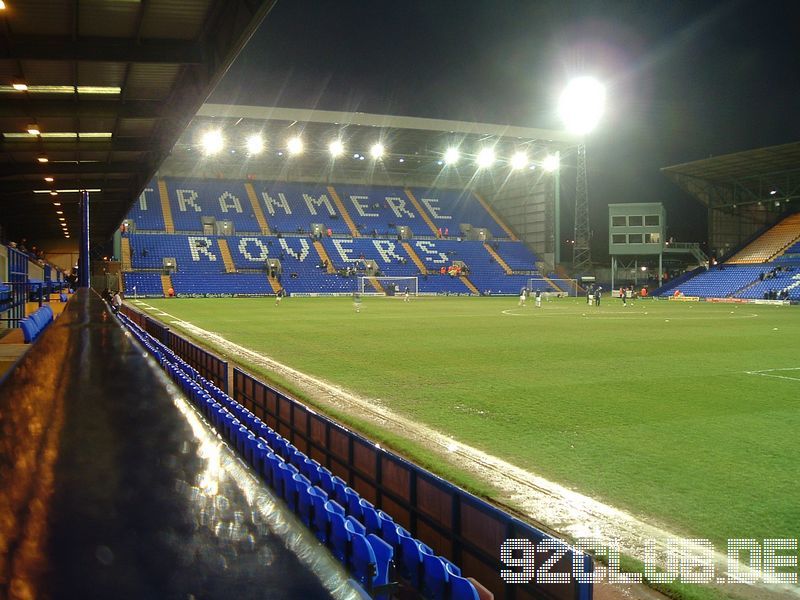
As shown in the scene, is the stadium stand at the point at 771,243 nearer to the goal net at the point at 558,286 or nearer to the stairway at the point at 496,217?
the goal net at the point at 558,286

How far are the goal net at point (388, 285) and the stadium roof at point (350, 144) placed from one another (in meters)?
12.5

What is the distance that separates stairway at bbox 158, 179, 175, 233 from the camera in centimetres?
5928

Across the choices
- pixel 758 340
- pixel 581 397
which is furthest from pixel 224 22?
pixel 758 340

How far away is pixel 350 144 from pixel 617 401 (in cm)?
5105

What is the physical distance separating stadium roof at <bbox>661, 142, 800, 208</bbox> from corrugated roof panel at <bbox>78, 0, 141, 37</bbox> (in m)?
51.2

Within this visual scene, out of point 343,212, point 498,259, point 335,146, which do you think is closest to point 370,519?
point 335,146

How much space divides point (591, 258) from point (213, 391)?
2277 inches

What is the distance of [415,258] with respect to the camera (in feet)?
207

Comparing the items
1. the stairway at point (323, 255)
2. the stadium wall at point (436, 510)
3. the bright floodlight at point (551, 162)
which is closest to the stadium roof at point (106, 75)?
the stadium wall at point (436, 510)

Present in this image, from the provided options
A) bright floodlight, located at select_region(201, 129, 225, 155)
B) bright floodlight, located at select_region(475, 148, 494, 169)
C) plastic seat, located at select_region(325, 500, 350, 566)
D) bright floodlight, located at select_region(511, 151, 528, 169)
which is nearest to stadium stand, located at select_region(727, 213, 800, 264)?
bright floodlight, located at select_region(511, 151, 528, 169)

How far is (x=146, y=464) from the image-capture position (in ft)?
5.96

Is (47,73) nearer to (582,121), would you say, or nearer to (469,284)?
(582,121)

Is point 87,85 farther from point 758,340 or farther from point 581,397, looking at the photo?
point 758,340

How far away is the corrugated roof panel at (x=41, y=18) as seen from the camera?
30.5 feet
